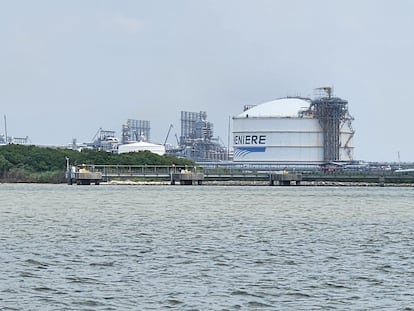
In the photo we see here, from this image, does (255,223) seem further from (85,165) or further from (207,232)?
(85,165)

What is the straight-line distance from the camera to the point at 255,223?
217 feet

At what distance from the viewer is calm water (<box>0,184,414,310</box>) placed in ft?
111

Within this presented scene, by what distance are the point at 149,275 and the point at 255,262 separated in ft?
18.2

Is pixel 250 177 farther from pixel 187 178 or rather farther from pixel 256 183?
pixel 187 178

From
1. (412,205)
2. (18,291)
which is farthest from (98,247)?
(412,205)

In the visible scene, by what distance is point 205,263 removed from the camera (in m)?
42.3

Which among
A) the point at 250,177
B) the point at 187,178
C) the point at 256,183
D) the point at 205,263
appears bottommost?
the point at 205,263

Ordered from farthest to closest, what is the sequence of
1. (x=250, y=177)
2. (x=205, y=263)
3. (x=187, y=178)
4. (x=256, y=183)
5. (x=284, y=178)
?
(x=250, y=177)
(x=256, y=183)
(x=187, y=178)
(x=284, y=178)
(x=205, y=263)

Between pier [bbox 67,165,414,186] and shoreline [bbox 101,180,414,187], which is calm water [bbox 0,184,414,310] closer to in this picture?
pier [bbox 67,165,414,186]

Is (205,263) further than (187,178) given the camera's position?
No

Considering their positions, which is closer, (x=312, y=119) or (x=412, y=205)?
(x=412, y=205)

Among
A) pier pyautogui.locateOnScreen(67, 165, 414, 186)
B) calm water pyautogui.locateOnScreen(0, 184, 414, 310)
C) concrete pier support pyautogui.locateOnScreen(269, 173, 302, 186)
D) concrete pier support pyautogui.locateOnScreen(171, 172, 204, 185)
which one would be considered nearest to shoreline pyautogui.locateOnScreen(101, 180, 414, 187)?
pier pyautogui.locateOnScreen(67, 165, 414, 186)

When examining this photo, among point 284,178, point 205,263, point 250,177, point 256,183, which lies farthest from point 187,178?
point 205,263

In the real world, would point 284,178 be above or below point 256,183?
above
